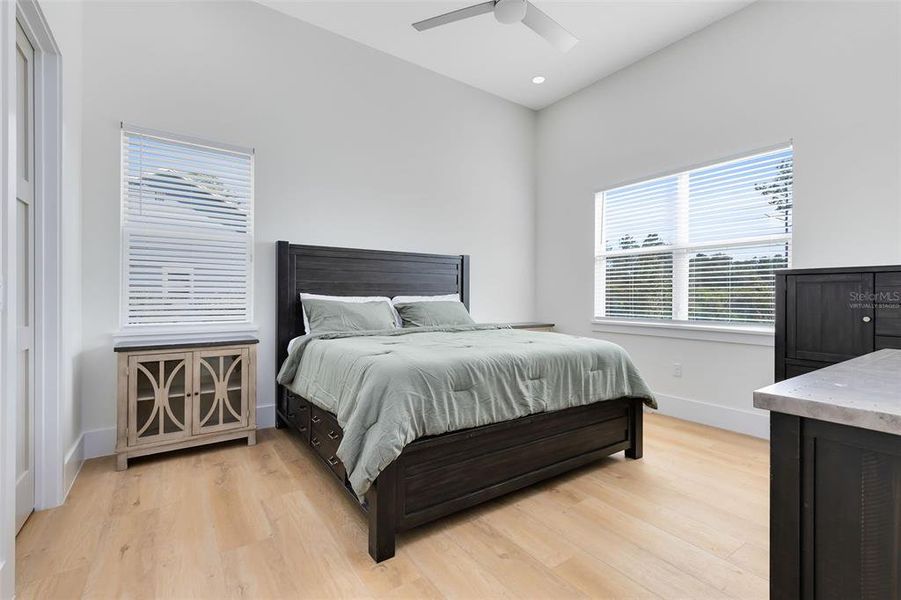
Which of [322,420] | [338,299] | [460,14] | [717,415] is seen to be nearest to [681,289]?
[717,415]

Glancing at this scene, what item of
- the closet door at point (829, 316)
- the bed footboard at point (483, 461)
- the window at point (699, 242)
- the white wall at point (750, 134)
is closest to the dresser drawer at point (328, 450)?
the bed footboard at point (483, 461)

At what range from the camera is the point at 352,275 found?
3688 millimetres

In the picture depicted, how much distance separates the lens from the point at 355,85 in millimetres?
3824

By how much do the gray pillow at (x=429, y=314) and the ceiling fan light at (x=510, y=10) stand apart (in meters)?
2.17

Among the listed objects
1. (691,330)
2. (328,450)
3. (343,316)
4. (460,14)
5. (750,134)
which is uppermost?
(460,14)

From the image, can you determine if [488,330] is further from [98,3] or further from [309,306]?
[98,3]

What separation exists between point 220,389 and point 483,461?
6.18 ft

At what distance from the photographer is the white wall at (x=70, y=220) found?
7.33 ft

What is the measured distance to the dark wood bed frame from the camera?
5.98 feet

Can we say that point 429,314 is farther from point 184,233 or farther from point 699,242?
point 699,242

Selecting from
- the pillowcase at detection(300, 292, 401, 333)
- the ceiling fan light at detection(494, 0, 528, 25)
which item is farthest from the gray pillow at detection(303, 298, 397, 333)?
the ceiling fan light at detection(494, 0, 528, 25)

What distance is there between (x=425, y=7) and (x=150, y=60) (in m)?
2.03

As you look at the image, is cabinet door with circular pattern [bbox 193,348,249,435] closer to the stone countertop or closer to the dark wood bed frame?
the dark wood bed frame

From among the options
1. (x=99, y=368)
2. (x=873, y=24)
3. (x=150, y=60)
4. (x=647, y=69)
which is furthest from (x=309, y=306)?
(x=873, y=24)
